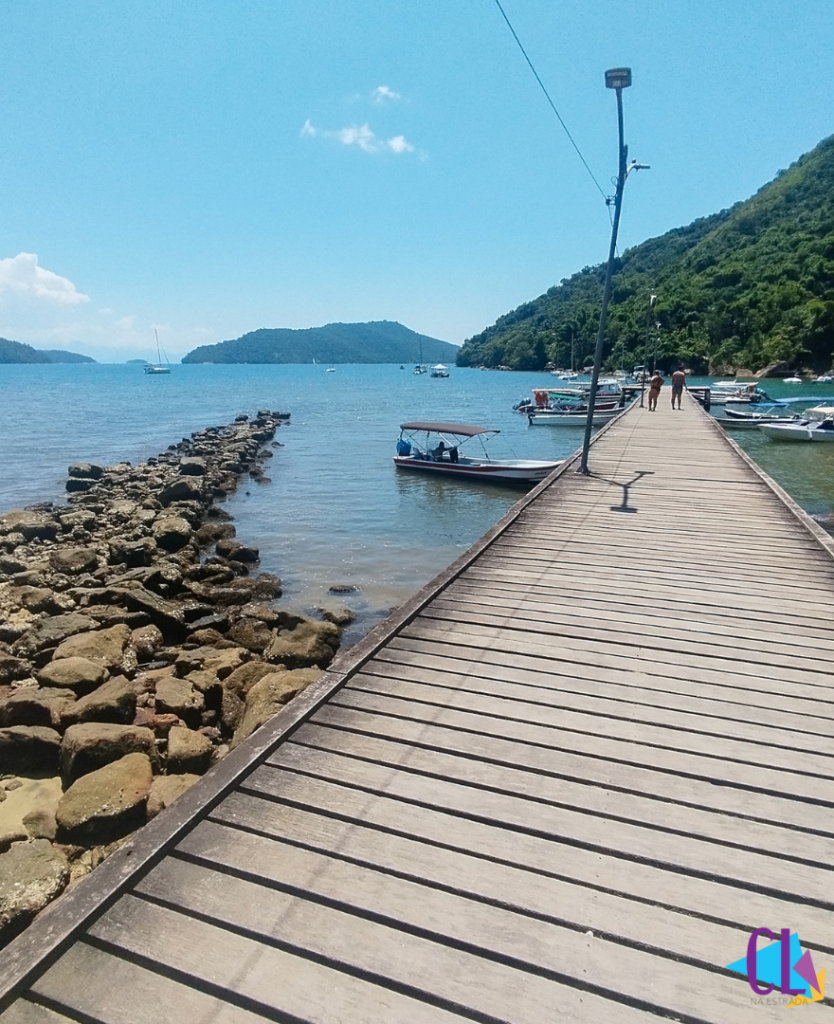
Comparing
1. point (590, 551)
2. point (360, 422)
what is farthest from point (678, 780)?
point (360, 422)

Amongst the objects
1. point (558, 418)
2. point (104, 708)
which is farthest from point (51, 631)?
point (558, 418)

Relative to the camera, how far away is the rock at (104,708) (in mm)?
6422

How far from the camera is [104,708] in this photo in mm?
6441

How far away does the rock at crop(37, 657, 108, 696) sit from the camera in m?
7.16

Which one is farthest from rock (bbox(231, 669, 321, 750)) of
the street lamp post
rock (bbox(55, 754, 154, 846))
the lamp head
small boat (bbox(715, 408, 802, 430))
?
small boat (bbox(715, 408, 802, 430))

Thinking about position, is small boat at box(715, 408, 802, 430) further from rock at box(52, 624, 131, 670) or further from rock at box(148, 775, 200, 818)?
rock at box(148, 775, 200, 818)

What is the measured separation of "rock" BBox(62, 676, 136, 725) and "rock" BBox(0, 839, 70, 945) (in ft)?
6.42

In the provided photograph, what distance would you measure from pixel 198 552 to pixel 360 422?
35.8 meters

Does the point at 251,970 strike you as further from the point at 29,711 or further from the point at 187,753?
the point at 29,711

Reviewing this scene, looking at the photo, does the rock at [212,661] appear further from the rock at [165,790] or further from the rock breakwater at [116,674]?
the rock at [165,790]

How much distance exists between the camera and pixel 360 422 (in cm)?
4988

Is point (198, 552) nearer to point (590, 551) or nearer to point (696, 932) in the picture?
point (590, 551)

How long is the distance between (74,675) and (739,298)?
385 ft

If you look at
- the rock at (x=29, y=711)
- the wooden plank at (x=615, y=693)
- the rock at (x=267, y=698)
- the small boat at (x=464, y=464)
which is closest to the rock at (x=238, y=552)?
the rock at (x=267, y=698)
